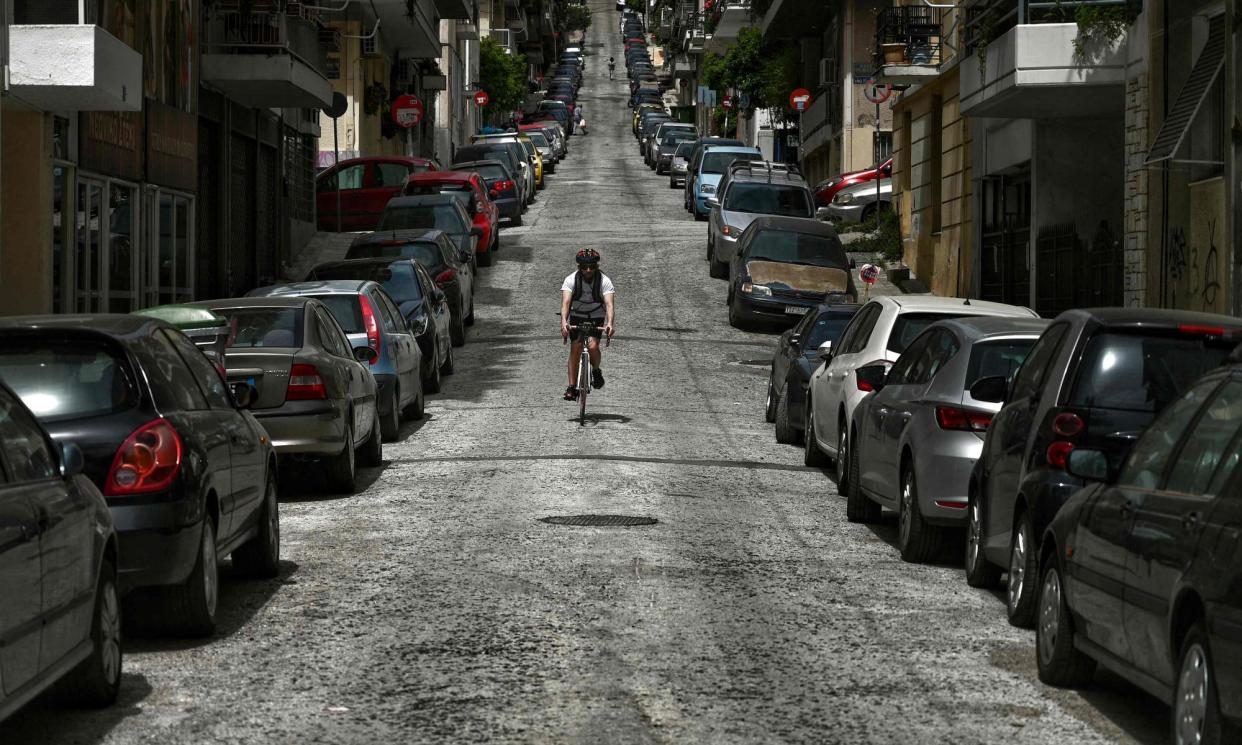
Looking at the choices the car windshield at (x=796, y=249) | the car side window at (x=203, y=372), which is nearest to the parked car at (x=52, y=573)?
the car side window at (x=203, y=372)

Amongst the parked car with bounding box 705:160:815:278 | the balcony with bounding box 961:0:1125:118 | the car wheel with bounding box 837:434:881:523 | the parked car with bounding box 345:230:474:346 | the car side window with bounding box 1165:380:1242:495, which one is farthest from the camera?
the parked car with bounding box 705:160:815:278

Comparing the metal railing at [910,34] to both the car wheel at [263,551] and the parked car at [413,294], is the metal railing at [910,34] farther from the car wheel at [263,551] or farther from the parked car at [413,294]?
the car wheel at [263,551]

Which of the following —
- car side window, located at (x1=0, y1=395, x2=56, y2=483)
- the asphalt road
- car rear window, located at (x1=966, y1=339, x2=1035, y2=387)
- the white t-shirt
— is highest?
the white t-shirt

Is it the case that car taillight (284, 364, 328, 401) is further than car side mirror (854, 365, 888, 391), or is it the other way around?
car taillight (284, 364, 328, 401)

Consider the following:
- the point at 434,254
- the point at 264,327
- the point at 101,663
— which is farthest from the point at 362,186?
the point at 101,663

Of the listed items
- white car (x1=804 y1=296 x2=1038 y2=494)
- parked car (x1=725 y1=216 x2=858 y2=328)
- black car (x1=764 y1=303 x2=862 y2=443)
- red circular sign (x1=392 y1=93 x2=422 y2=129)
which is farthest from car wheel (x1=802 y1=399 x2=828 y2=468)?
red circular sign (x1=392 y1=93 x2=422 y2=129)

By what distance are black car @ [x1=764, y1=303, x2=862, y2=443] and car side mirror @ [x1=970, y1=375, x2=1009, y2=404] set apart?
609cm

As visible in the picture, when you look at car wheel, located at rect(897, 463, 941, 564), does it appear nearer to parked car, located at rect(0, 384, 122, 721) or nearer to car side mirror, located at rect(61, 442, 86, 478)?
parked car, located at rect(0, 384, 122, 721)

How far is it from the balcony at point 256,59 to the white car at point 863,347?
619 inches

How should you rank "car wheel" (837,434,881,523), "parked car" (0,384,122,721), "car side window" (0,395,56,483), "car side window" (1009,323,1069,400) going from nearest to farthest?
"parked car" (0,384,122,721), "car side window" (0,395,56,483), "car side window" (1009,323,1069,400), "car wheel" (837,434,881,523)

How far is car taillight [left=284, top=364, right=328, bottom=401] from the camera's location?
43.0ft

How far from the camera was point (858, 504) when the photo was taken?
12.5 metres

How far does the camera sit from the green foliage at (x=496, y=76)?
83.0m

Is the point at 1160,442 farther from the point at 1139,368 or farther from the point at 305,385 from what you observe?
the point at 305,385
